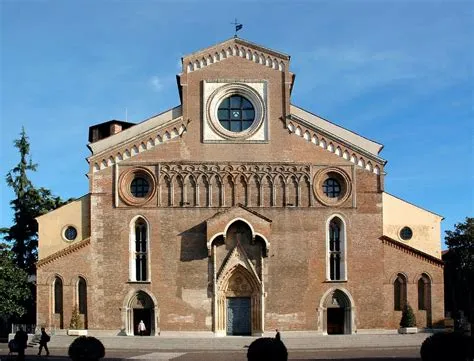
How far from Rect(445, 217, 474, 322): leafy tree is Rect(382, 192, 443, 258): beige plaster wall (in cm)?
1667

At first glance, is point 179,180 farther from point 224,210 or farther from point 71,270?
point 71,270

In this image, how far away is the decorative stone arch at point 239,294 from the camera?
3650cm

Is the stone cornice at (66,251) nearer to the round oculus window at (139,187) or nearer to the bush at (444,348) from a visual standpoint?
the round oculus window at (139,187)

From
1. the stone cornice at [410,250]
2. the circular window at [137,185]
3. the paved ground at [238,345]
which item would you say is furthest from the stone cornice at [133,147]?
the stone cornice at [410,250]

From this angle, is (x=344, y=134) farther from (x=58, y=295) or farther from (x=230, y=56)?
(x=58, y=295)

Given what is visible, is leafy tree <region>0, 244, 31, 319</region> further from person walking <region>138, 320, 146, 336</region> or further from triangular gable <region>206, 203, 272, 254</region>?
triangular gable <region>206, 203, 272, 254</region>

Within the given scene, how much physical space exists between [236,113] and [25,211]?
19660mm

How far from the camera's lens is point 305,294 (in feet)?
121

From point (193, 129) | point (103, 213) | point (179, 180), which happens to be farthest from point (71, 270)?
point (193, 129)

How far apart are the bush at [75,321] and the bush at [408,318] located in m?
16.6

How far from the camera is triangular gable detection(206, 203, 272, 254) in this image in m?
36.2

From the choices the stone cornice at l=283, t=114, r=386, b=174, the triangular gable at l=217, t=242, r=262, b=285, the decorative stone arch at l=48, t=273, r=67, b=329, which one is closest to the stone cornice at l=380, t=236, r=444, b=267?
the stone cornice at l=283, t=114, r=386, b=174

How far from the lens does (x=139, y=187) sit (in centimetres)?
3800

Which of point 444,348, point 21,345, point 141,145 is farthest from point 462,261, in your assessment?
point 444,348
